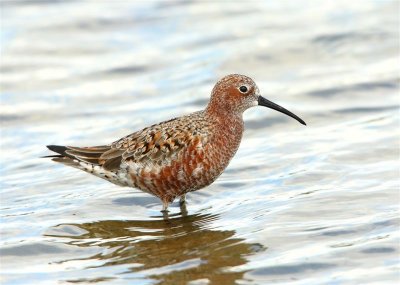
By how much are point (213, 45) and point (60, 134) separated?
491 cm

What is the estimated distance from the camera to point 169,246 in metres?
9.54

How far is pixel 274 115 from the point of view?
14.2m

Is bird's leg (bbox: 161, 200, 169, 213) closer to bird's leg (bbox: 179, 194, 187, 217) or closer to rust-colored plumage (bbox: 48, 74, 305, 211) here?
rust-colored plumage (bbox: 48, 74, 305, 211)

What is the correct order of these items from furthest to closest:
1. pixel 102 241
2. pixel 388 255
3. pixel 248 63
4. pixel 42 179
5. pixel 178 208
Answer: pixel 248 63 < pixel 42 179 < pixel 178 208 < pixel 102 241 < pixel 388 255

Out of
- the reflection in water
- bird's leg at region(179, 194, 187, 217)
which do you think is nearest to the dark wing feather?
bird's leg at region(179, 194, 187, 217)

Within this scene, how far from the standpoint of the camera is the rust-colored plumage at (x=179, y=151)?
34.5ft

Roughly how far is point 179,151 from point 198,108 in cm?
424

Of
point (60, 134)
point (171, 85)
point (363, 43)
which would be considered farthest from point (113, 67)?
point (363, 43)

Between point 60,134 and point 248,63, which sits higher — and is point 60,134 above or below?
below

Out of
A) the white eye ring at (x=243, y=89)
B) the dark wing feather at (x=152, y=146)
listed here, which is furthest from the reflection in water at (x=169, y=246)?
the white eye ring at (x=243, y=89)

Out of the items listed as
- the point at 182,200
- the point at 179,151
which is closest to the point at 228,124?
the point at 179,151

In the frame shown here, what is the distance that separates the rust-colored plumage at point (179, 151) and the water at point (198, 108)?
404mm

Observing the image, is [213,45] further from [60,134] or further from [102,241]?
[102,241]

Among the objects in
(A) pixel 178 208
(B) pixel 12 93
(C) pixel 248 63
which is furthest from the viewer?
(C) pixel 248 63
